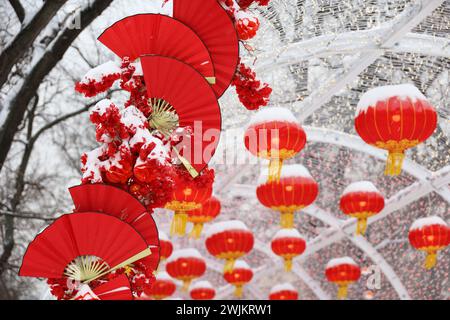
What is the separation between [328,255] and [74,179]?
7172mm

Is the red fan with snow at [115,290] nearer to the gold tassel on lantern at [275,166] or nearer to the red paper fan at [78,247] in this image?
the red paper fan at [78,247]

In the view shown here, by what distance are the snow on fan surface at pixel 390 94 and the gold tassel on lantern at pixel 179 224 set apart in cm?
265

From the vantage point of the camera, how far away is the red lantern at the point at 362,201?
10.0m

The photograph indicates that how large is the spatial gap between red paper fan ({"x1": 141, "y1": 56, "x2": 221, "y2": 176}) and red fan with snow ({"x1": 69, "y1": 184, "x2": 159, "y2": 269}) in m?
0.45

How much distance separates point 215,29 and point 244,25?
0.17 meters

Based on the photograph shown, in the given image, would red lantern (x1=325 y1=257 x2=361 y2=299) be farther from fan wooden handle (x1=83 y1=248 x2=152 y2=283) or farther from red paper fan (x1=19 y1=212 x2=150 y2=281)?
red paper fan (x1=19 y1=212 x2=150 y2=281)

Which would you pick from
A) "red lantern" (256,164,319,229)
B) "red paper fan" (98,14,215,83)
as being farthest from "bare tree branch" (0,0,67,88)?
"red lantern" (256,164,319,229)

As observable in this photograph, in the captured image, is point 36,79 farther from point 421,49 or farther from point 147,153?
point 421,49

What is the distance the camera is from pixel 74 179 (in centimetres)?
1306

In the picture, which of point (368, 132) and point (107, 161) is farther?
point (368, 132)

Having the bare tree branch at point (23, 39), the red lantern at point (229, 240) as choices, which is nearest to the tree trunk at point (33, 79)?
the bare tree branch at point (23, 39)

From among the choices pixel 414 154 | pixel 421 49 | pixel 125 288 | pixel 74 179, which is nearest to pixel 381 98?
pixel 421 49

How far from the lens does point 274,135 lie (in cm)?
727

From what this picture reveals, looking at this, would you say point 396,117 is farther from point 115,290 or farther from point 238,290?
point 238,290
